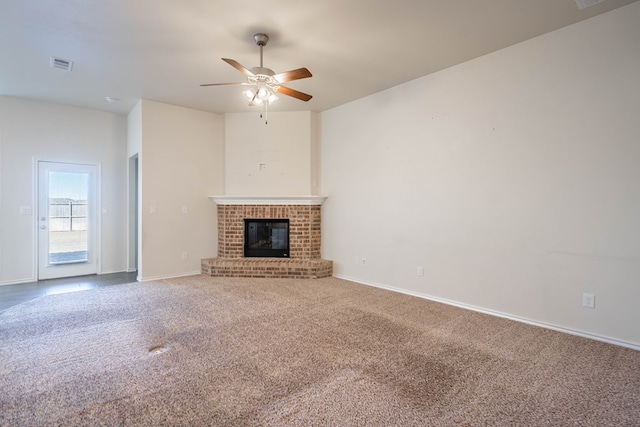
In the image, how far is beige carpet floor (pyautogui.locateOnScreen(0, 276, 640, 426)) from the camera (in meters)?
1.82

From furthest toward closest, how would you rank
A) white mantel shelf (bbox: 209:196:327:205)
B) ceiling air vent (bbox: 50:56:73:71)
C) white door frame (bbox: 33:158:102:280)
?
white mantel shelf (bbox: 209:196:327:205) → white door frame (bbox: 33:158:102:280) → ceiling air vent (bbox: 50:56:73:71)

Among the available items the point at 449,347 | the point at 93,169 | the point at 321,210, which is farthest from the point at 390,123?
the point at 93,169

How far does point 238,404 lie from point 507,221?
123 inches

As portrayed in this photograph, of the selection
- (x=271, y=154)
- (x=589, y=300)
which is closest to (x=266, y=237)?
(x=271, y=154)

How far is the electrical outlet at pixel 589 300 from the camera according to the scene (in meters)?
2.90

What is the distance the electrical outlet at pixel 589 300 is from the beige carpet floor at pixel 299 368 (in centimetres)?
33

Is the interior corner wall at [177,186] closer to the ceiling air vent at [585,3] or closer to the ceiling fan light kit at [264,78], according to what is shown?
the ceiling fan light kit at [264,78]

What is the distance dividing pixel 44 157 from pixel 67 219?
1039mm

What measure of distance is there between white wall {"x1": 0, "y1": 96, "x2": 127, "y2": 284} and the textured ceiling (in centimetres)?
69

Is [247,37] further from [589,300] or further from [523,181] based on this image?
[589,300]

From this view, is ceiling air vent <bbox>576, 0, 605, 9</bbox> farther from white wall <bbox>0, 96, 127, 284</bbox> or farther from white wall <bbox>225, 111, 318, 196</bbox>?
white wall <bbox>0, 96, 127, 284</bbox>

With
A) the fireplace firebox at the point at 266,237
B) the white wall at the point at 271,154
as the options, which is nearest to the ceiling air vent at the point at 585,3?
the white wall at the point at 271,154

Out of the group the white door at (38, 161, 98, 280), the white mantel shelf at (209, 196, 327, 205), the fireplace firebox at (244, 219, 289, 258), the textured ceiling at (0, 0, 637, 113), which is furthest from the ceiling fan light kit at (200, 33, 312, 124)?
the white door at (38, 161, 98, 280)

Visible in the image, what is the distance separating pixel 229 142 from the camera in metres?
5.79
